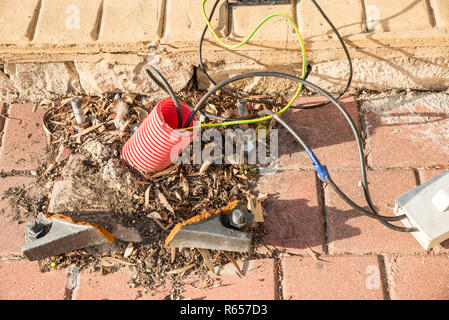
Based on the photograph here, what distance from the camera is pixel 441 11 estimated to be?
186 cm

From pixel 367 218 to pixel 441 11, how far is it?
849 millimetres

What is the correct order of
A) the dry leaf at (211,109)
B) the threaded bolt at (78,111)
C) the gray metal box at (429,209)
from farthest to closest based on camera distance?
the dry leaf at (211,109), the threaded bolt at (78,111), the gray metal box at (429,209)

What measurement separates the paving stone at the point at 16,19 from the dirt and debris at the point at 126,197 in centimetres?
37

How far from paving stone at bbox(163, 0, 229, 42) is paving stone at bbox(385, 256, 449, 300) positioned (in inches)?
42.0

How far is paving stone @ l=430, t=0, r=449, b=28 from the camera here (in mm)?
1831

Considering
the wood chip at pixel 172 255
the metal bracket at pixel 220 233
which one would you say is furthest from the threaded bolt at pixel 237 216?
the wood chip at pixel 172 255

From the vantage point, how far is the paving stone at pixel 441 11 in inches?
72.1

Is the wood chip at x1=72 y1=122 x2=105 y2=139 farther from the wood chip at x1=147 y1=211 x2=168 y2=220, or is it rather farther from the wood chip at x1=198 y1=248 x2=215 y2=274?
the wood chip at x1=198 y1=248 x2=215 y2=274

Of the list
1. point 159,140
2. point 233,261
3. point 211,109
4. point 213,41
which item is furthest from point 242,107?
point 233,261

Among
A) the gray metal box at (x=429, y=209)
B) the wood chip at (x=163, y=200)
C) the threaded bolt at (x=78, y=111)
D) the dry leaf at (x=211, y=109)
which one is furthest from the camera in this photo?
the dry leaf at (x=211, y=109)

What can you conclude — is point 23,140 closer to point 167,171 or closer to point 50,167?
point 50,167

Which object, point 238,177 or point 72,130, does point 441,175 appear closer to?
point 238,177

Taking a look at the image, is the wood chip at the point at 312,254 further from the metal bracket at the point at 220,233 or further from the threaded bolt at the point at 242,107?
the threaded bolt at the point at 242,107

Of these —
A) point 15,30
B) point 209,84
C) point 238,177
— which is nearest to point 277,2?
point 209,84
